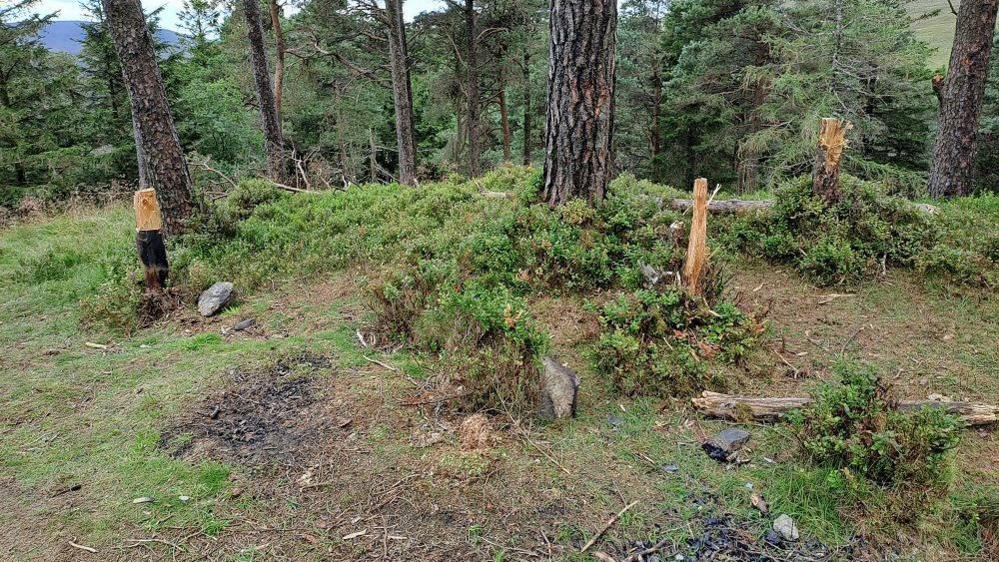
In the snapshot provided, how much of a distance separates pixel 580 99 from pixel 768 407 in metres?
3.29

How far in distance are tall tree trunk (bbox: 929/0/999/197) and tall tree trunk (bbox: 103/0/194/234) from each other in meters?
9.92

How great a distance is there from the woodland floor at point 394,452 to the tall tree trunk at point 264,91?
660 cm

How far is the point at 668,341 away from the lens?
148 inches

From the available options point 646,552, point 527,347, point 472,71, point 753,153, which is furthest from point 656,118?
point 646,552

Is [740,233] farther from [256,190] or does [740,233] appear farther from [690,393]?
[256,190]

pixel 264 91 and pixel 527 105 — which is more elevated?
pixel 527 105

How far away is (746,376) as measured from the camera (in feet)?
12.1

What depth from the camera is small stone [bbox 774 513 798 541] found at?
7.86 feet

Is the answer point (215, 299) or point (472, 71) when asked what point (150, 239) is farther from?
point (472, 71)

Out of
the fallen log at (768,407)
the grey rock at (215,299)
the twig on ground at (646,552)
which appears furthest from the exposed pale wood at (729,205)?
the grey rock at (215,299)

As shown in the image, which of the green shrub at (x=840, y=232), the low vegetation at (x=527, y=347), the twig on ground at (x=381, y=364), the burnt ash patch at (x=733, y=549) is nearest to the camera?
the burnt ash patch at (x=733, y=549)

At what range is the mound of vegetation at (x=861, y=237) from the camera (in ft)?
15.5

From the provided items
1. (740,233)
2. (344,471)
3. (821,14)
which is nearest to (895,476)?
(344,471)

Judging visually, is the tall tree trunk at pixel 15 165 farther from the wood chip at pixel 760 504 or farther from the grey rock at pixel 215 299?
the wood chip at pixel 760 504
